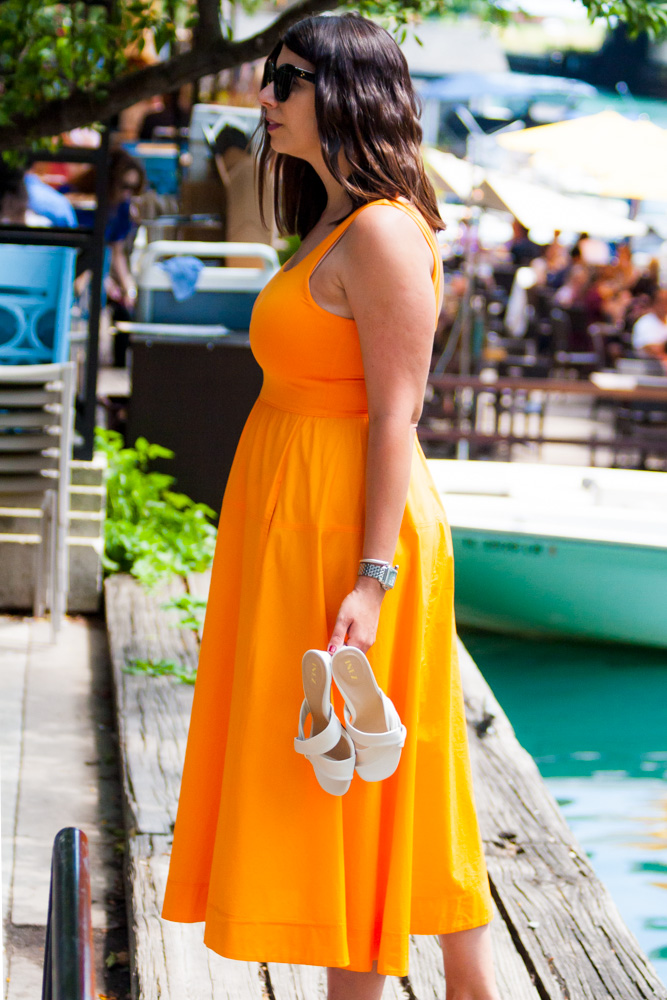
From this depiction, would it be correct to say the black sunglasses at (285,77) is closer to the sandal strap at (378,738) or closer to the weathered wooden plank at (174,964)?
the sandal strap at (378,738)

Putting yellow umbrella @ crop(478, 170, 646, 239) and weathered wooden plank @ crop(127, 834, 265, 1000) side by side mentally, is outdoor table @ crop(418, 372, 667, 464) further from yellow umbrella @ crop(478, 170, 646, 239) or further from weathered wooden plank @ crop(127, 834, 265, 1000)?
weathered wooden plank @ crop(127, 834, 265, 1000)

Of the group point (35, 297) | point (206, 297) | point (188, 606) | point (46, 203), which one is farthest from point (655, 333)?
point (35, 297)

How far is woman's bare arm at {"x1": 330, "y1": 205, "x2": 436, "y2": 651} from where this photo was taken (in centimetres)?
157

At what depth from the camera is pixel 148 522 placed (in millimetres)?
5266

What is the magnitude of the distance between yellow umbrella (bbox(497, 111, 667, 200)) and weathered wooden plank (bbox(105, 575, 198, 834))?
8110 millimetres

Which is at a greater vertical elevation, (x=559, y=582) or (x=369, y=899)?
(x=369, y=899)

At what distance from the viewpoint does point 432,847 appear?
173 centimetres

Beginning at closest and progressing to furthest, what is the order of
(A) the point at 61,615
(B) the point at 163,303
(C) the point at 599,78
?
(A) the point at 61,615, (B) the point at 163,303, (C) the point at 599,78

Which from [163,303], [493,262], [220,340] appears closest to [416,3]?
[220,340]

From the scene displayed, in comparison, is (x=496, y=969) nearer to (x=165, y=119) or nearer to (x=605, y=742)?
(x=605, y=742)

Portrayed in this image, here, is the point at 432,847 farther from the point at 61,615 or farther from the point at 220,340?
the point at 220,340

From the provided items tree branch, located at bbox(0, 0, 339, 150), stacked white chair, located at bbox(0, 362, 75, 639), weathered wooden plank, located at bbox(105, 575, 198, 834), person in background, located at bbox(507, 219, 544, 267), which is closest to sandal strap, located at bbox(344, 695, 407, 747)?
weathered wooden plank, located at bbox(105, 575, 198, 834)

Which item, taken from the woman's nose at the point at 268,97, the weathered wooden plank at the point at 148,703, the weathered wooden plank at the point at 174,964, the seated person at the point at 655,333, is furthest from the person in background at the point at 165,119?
the woman's nose at the point at 268,97

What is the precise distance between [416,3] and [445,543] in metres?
2.63
